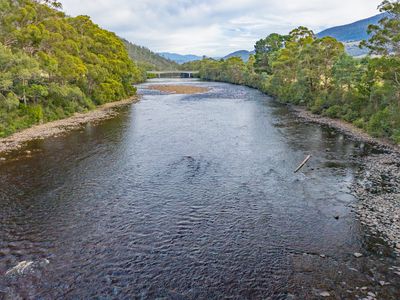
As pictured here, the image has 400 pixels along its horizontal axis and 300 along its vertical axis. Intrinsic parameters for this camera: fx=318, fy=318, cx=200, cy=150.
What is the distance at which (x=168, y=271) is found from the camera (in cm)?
1119

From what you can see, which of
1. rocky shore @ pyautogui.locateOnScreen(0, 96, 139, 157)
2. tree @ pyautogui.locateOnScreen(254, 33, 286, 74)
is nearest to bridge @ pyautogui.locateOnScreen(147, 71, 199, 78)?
tree @ pyautogui.locateOnScreen(254, 33, 286, 74)

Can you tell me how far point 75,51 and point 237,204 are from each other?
37.7 m

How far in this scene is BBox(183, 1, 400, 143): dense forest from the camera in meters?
27.2

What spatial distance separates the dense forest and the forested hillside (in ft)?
103

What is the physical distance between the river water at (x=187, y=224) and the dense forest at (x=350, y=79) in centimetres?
586

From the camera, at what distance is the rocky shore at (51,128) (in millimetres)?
26905

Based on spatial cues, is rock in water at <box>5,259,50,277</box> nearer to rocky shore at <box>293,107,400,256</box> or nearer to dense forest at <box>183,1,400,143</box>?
rocky shore at <box>293,107,400,256</box>

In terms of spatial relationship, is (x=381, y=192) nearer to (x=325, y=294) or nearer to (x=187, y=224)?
(x=325, y=294)

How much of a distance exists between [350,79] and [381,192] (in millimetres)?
22908

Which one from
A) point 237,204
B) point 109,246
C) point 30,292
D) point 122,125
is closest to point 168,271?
point 109,246

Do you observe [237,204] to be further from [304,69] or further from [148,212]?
[304,69]

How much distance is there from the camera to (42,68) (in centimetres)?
3472

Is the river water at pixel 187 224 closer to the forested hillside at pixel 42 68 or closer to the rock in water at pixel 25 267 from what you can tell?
the rock in water at pixel 25 267

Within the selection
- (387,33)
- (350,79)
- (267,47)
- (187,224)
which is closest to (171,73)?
(267,47)
